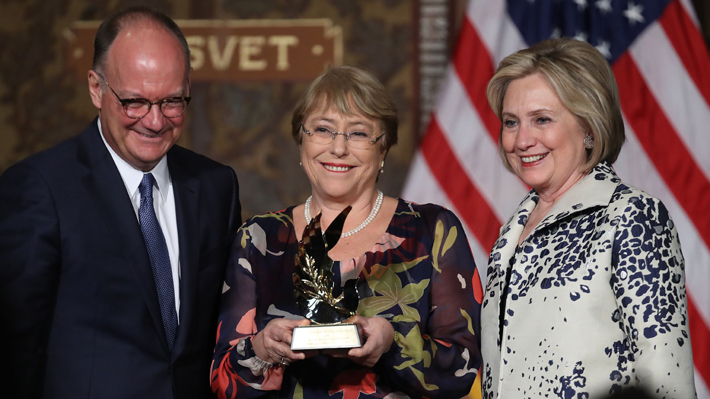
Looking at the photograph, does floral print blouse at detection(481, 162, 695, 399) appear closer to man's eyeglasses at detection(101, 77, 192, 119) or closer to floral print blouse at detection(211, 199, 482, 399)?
floral print blouse at detection(211, 199, 482, 399)

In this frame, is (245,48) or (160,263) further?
(245,48)

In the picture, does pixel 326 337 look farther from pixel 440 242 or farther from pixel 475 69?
pixel 475 69

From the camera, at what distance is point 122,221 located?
2051 millimetres

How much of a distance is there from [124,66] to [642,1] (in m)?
2.59

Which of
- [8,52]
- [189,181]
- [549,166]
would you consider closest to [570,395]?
[549,166]

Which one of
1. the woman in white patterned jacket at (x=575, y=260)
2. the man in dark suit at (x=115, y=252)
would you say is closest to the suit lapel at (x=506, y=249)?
the woman in white patterned jacket at (x=575, y=260)

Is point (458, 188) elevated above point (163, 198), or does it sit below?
below

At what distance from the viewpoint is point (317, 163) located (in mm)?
2148

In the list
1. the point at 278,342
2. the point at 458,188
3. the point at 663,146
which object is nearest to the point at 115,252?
the point at 278,342

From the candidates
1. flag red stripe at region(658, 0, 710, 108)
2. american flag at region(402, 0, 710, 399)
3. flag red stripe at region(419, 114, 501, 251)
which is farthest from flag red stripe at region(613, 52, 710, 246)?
flag red stripe at region(419, 114, 501, 251)

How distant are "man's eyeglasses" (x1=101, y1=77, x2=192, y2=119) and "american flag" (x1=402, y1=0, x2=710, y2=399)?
1.68 meters

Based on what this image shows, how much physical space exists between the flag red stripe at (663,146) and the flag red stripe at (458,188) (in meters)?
0.80

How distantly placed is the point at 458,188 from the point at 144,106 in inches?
73.0

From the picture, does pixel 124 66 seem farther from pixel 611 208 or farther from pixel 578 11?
pixel 578 11
